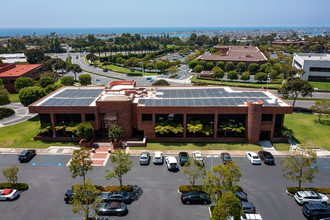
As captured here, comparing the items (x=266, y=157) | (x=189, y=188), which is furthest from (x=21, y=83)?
(x=266, y=157)

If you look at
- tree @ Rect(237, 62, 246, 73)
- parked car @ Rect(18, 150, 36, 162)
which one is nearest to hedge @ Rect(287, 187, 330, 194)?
parked car @ Rect(18, 150, 36, 162)

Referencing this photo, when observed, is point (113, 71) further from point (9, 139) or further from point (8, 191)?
point (8, 191)

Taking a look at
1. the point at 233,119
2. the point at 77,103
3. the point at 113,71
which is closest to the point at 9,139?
the point at 77,103

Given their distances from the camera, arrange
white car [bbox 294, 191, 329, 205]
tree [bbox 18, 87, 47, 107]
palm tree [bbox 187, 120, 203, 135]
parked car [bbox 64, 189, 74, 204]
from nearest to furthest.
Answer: white car [bbox 294, 191, 329, 205] → parked car [bbox 64, 189, 74, 204] → palm tree [bbox 187, 120, 203, 135] → tree [bbox 18, 87, 47, 107]

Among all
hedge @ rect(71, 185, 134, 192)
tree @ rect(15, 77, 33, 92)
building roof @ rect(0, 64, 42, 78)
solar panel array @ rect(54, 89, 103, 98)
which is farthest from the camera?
building roof @ rect(0, 64, 42, 78)

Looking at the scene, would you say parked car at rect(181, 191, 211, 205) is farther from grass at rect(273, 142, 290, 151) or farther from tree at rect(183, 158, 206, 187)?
grass at rect(273, 142, 290, 151)
